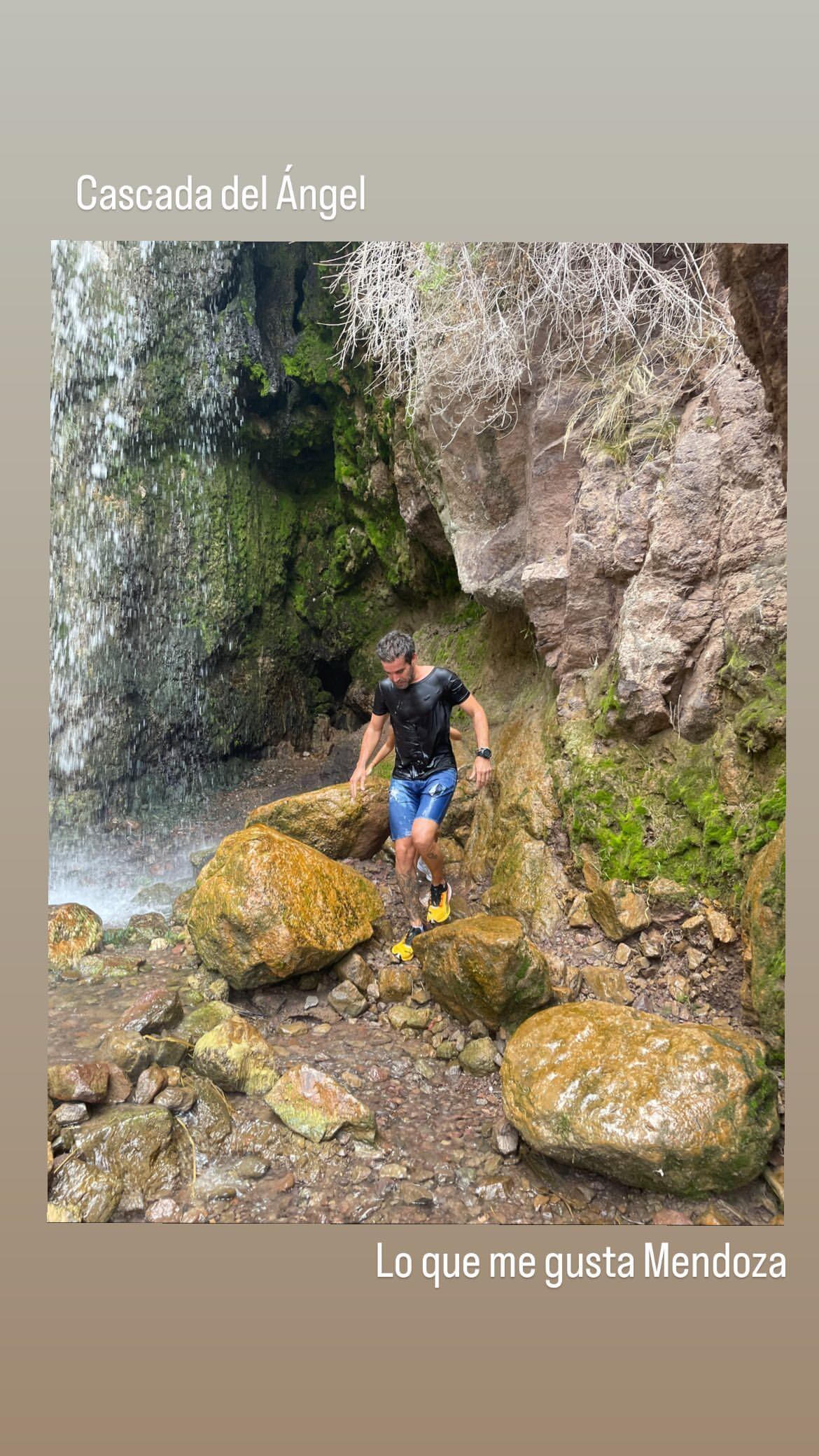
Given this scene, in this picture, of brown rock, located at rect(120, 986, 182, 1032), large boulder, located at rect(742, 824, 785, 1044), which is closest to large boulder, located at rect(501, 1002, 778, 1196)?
large boulder, located at rect(742, 824, 785, 1044)

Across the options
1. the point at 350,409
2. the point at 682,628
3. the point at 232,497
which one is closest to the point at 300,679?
the point at 232,497

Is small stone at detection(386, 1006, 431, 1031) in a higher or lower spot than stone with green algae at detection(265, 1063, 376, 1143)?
lower

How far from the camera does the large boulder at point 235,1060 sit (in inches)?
119

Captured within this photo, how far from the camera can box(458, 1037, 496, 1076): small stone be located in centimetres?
321

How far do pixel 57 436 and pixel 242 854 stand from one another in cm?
511

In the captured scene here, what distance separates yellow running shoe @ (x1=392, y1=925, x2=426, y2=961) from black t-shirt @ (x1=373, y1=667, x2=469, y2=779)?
0.89 m

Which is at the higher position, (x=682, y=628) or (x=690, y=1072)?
(x=682, y=628)

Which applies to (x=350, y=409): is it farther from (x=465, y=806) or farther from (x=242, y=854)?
(x=242, y=854)

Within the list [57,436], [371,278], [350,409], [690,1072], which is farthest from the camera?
[350,409]

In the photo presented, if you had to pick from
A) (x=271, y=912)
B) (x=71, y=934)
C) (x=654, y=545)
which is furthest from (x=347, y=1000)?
(x=654, y=545)

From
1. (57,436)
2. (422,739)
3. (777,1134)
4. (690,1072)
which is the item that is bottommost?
(777,1134)

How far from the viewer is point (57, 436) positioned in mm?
6691

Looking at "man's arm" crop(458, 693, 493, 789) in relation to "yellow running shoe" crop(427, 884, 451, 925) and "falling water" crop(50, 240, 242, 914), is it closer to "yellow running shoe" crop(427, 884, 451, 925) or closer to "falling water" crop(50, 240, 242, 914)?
"yellow running shoe" crop(427, 884, 451, 925)

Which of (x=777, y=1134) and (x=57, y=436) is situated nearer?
(x=777, y=1134)
